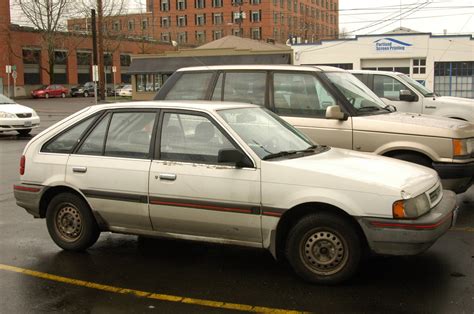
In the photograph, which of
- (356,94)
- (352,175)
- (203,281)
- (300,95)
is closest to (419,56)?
(356,94)

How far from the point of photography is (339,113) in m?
6.77

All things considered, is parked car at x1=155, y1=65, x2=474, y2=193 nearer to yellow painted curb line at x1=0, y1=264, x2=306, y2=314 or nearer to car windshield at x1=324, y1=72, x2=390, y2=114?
car windshield at x1=324, y1=72, x2=390, y2=114

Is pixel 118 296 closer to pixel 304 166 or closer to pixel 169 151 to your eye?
pixel 169 151

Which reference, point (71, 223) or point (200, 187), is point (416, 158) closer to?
point (200, 187)

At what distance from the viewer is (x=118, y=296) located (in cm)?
461

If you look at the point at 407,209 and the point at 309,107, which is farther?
the point at 309,107

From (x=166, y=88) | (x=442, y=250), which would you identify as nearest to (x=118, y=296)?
(x=442, y=250)

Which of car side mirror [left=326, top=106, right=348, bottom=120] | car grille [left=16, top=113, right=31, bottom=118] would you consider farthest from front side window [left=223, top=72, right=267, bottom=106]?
car grille [left=16, top=113, right=31, bottom=118]

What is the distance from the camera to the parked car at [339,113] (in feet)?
21.8

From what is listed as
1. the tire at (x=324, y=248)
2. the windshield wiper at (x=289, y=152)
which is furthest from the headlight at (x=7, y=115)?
the tire at (x=324, y=248)

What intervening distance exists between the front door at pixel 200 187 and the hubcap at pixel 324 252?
0.46 metres

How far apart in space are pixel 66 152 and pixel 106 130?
521mm

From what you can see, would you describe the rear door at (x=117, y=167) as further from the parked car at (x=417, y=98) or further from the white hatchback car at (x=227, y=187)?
the parked car at (x=417, y=98)

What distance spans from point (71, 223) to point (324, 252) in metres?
2.76
